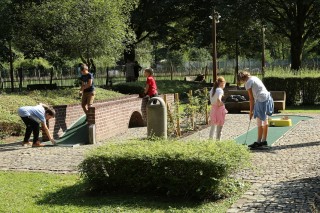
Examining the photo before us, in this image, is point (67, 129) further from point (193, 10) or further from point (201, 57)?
point (201, 57)

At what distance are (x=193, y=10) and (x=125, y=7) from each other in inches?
465

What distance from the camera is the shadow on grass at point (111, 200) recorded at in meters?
6.33

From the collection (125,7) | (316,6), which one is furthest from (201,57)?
(125,7)

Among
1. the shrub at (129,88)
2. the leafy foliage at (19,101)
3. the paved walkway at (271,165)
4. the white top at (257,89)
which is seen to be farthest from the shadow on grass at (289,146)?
the shrub at (129,88)

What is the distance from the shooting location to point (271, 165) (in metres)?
8.79

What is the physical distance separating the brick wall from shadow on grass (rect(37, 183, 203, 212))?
18.8 ft

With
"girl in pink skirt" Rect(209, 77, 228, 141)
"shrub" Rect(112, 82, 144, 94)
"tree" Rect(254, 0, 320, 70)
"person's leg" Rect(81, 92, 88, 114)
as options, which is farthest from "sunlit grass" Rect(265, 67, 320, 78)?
"girl in pink skirt" Rect(209, 77, 228, 141)

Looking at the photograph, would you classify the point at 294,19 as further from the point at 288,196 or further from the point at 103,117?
the point at 288,196

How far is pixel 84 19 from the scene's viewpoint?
70.7 feet

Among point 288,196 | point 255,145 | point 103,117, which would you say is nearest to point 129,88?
point 103,117

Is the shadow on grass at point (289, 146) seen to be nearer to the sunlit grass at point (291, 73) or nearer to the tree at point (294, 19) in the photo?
the sunlit grass at point (291, 73)

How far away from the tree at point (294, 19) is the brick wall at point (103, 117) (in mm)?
20744

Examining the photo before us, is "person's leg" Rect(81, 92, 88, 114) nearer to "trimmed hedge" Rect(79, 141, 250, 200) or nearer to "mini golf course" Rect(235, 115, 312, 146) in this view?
"mini golf course" Rect(235, 115, 312, 146)

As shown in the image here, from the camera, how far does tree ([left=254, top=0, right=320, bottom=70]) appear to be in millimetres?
33406
